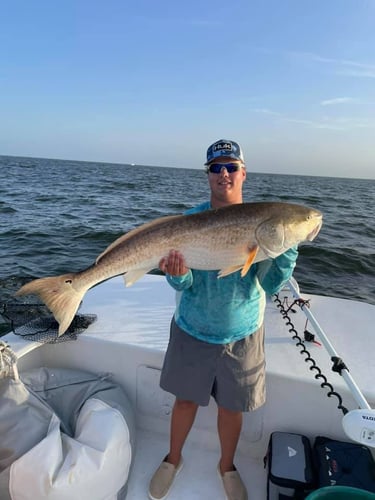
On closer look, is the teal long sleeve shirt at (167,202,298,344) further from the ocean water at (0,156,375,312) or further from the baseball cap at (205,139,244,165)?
the ocean water at (0,156,375,312)

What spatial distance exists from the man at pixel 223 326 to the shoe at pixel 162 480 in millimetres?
666

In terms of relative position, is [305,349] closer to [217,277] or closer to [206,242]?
[217,277]

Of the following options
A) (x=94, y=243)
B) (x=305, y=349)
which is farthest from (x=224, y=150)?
(x=94, y=243)

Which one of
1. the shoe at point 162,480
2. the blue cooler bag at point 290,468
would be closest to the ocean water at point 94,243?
the shoe at point 162,480

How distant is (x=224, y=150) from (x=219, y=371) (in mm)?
1634

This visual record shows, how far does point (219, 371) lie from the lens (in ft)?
9.43

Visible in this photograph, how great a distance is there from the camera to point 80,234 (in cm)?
1484

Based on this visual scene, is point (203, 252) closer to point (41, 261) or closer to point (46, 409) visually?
point (46, 409)

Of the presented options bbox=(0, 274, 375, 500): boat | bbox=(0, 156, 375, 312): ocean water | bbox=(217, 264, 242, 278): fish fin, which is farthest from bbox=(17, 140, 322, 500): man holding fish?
bbox=(0, 156, 375, 312): ocean water

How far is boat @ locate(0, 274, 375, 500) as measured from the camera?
10.6 ft

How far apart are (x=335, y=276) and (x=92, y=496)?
10718mm

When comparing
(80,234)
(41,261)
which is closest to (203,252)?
(41,261)

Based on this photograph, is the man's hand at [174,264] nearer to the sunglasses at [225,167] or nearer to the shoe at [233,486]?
the sunglasses at [225,167]

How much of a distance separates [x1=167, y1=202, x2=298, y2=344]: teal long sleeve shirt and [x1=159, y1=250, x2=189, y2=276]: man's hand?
79mm
